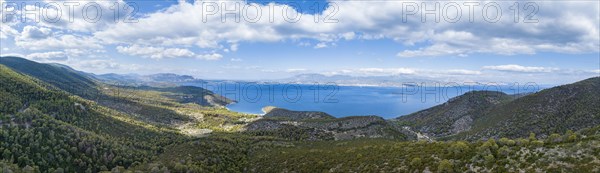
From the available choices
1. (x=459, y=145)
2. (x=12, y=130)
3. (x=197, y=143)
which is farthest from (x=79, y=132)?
(x=459, y=145)

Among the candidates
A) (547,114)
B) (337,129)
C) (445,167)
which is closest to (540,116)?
(547,114)

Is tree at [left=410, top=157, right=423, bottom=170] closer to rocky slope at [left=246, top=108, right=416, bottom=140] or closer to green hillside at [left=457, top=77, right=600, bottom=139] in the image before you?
rocky slope at [left=246, top=108, right=416, bottom=140]

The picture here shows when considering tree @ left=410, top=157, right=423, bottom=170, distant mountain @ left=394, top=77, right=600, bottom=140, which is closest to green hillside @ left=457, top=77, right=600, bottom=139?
distant mountain @ left=394, top=77, right=600, bottom=140

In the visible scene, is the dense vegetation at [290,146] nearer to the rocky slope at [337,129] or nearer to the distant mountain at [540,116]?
the rocky slope at [337,129]

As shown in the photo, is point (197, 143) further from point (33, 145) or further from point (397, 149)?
point (397, 149)

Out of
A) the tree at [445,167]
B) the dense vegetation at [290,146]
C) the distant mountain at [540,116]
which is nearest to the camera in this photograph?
the dense vegetation at [290,146]

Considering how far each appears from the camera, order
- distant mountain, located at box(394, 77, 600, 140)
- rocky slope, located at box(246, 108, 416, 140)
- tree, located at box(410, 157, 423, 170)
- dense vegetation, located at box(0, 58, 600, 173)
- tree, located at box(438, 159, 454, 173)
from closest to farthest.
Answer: dense vegetation, located at box(0, 58, 600, 173) → tree, located at box(438, 159, 454, 173) → tree, located at box(410, 157, 423, 170) → distant mountain, located at box(394, 77, 600, 140) → rocky slope, located at box(246, 108, 416, 140)

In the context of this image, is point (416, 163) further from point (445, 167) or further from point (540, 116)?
point (540, 116)

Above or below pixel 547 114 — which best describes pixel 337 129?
below

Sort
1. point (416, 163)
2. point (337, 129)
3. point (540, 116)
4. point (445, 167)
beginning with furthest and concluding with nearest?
point (540, 116), point (337, 129), point (416, 163), point (445, 167)

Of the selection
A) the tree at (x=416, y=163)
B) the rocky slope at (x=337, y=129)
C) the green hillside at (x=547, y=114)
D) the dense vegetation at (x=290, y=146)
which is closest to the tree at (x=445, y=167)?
the dense vegetation at (x=290, y=146)

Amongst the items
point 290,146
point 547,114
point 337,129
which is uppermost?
point 547,114
